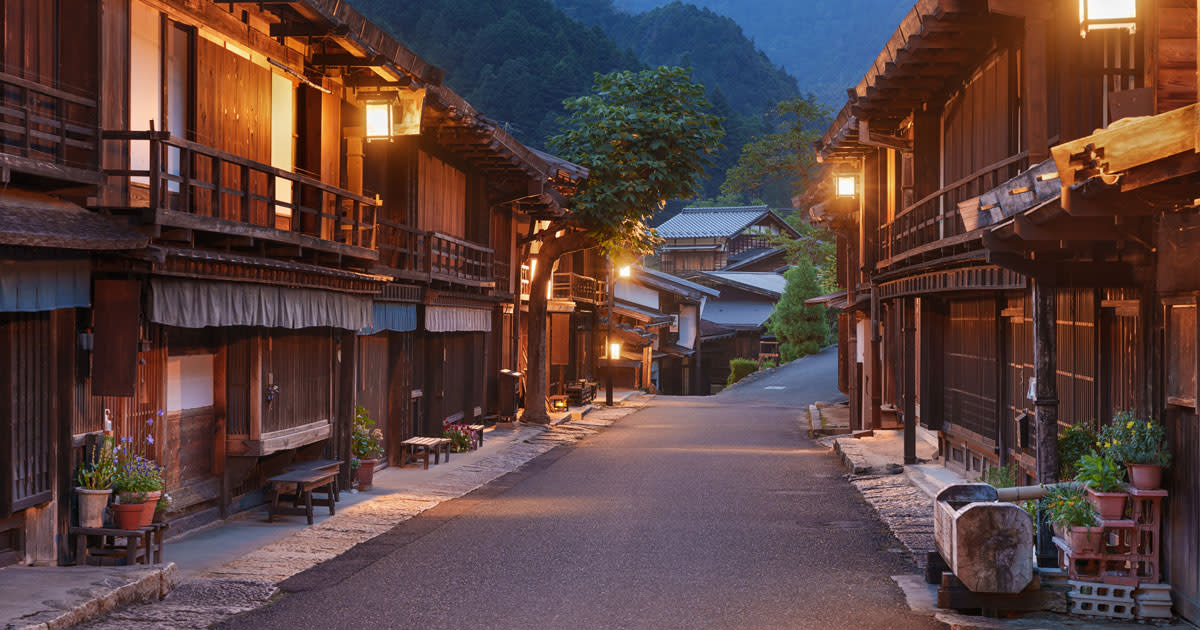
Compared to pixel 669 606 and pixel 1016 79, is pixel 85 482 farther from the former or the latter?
pixel 1016 79

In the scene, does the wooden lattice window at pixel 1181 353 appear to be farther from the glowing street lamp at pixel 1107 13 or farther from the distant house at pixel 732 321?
the distant house at pixel 732 321

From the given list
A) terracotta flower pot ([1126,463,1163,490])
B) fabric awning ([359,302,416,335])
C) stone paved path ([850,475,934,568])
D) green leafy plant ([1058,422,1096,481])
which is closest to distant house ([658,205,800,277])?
fabric awning ([359,302,416,335])

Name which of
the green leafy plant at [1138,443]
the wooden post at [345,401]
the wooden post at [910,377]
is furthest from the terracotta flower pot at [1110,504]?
the wooden post at [345,401]

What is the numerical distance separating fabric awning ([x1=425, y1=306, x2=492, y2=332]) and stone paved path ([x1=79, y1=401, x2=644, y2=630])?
3016 millimetres

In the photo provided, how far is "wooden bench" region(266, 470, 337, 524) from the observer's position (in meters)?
14.6

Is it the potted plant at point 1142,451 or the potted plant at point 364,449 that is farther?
the potted plant at point 364,449

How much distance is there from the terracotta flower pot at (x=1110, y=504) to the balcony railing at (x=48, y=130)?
9.28 meters

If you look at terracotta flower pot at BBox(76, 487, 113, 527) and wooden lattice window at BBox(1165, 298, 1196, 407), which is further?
terracotta flower pot at BBox(76, 487, 113, 527)

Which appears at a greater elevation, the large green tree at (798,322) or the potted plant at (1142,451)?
the large green tree at (798,322)

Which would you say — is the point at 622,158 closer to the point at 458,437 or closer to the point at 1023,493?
the point at 458,437

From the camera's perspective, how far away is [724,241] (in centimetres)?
8000

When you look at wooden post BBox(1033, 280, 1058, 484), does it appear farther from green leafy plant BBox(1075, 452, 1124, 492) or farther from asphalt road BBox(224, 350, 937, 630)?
asphalt road BBox(224, 350, 937, 630)

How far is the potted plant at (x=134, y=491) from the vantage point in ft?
35.3

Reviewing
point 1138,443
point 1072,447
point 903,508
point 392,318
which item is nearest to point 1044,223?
point 1138,443
